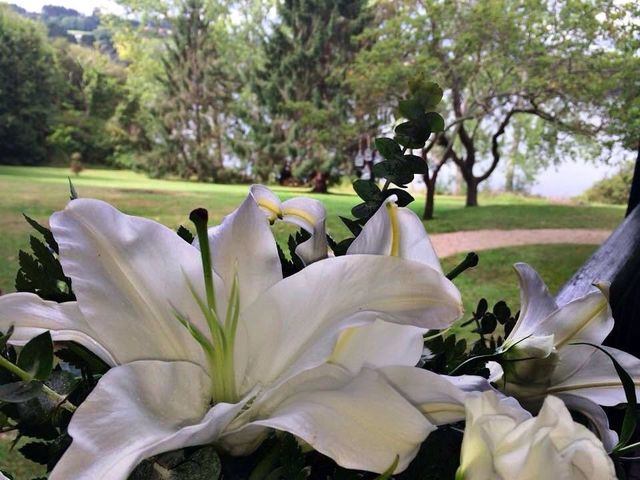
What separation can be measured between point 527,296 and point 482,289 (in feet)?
10.3

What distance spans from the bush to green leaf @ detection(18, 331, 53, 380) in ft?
13.9

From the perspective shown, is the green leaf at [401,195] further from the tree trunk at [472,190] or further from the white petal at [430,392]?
the tree trunk at [472,190]

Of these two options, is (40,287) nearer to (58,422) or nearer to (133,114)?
(58,422)

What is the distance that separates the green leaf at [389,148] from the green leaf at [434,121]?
0.9 inches

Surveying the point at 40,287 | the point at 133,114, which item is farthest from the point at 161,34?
the point at 40,287

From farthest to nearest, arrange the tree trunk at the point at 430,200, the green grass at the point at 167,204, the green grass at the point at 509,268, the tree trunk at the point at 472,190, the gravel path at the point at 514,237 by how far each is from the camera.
A: 1. the tree trunk at the point at 472,190
2. the tree trunk at the point at 430,200
3. the gravel path at the point at 514,237
4. the green grass at the point at 509,268
5. the green grass at the point at 167,204

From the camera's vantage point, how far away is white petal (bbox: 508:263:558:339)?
289mm

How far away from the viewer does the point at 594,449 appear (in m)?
0.17

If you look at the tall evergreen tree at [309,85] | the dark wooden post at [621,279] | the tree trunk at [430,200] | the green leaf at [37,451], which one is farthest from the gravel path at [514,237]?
the green leaf at [37,451]

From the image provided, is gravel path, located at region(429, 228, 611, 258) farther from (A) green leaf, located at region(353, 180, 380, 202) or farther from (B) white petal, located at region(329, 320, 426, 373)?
(B) white petal, located at region(329, 320, 426, 373)

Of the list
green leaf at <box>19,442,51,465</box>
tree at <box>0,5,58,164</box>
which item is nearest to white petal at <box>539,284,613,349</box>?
green leaf at <box>19,442,51,465</box>

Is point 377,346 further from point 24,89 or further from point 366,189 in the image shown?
point 24,89

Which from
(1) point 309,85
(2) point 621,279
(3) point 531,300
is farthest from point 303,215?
(1) point 309,85

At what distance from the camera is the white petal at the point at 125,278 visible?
0.22m
